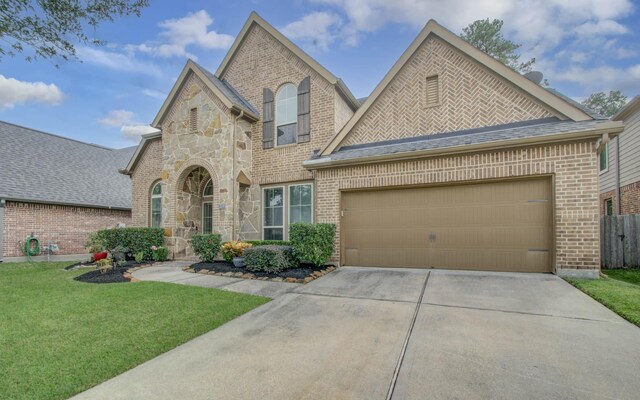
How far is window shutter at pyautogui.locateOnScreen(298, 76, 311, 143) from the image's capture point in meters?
10.2

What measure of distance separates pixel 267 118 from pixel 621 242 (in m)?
11.7

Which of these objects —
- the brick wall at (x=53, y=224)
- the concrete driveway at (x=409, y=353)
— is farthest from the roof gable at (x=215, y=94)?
the concrete driveway at (x=409, y=353)

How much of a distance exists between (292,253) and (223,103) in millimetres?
5965

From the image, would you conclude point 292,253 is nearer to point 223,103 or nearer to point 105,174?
point 223,103

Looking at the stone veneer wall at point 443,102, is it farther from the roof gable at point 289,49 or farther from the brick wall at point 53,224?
the brick wall at point 53,224

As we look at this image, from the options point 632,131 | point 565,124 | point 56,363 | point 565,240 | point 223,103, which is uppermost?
point 223,103

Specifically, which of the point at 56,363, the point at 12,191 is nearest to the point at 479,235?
the point at 56,363

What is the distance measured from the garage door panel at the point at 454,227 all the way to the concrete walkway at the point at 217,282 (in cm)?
274

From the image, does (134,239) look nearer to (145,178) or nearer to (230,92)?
(145,178)

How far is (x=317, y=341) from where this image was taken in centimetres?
355

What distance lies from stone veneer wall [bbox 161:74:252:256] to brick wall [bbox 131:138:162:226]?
195cm

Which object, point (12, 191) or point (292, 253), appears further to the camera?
point (12, 191)

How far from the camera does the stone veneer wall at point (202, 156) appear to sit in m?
10.2

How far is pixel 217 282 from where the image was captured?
6848 mm
